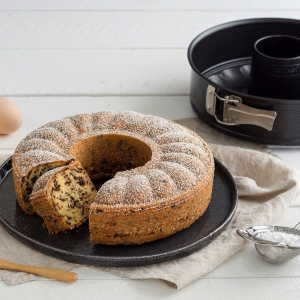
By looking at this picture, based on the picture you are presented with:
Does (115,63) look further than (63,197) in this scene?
Yes

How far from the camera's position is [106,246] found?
2434 millimetres

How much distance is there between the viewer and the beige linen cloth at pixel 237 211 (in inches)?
92.6

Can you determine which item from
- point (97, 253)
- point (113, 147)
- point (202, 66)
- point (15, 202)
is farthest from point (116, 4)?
point (97, 253)

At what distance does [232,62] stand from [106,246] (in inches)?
68.6

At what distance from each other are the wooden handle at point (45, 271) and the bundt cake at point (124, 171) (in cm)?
18

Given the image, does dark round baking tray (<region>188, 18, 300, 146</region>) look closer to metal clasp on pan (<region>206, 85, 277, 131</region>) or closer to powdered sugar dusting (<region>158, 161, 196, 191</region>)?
metal clasp on pan (<region>206, 85, 277, 131</region>)

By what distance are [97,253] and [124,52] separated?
1.92 metres

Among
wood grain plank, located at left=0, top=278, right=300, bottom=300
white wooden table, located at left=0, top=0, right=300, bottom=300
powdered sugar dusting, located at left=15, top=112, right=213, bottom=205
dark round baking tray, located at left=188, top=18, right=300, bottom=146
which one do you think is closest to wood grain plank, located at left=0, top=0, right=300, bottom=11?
white wooden table, located at left=0, top=0, right=300, bottom=300

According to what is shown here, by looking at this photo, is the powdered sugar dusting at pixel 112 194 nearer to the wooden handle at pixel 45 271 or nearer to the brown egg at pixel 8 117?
the wooden handle at pixel 45 271

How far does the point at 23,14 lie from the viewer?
14.2ft

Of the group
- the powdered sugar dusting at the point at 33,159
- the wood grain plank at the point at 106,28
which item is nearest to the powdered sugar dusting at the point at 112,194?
the powdered sugar dusting at the point at 33,159

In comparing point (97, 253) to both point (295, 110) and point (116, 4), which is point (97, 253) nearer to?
point (295, 110)

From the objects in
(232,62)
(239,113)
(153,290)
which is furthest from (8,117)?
(232,62)

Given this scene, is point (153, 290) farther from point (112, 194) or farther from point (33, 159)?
point (33, 159)
